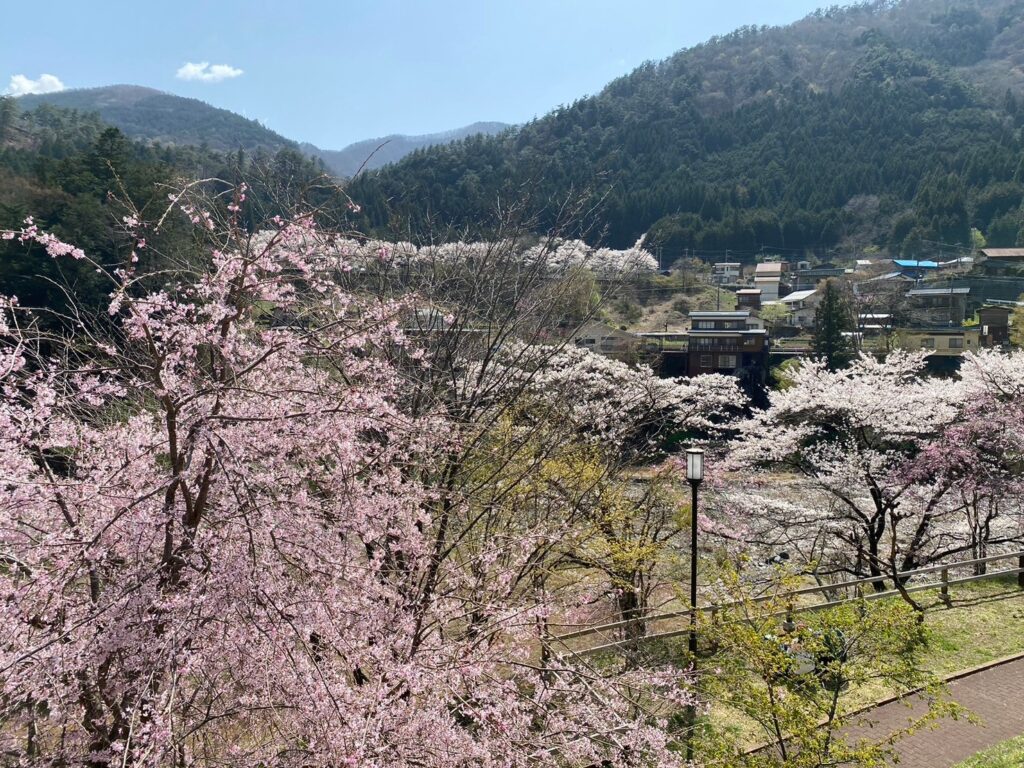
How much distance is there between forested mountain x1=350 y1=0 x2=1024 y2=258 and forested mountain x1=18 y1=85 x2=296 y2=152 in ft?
244

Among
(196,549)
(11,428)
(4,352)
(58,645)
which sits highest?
(4,352)

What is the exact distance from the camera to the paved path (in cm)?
650

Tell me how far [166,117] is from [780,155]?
494 feet

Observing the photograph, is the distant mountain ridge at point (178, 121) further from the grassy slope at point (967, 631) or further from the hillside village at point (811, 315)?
the grassy slope at point (967, 631)

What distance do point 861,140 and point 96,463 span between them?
98733mm

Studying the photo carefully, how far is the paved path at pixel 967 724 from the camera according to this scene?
6500 mm

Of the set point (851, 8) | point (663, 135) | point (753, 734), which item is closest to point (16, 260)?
point (753, 734)

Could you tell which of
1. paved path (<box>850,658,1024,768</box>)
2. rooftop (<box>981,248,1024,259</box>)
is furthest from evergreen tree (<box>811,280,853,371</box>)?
rooftop (<box>981,248,1024,259</box>)

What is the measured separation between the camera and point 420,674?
11.4 ft

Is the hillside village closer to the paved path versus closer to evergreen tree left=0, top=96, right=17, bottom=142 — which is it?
the paved path

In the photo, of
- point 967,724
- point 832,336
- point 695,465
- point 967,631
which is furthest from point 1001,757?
point 832,336

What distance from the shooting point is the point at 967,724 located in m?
7.02

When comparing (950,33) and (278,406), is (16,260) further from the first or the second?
(950,33)

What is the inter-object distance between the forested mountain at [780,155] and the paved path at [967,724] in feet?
112
